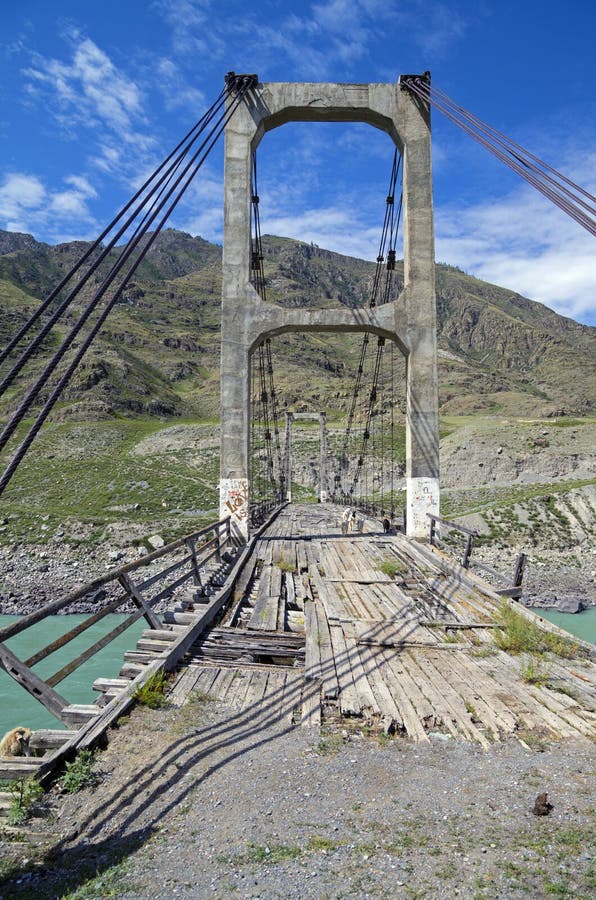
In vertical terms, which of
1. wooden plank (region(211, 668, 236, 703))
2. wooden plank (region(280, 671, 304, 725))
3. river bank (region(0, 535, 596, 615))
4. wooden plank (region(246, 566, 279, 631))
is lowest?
river bank (region(0, 535, 596, 615))

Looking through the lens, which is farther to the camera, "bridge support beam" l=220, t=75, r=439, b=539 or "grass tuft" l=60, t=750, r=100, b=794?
"bridge support beam" l=220, t=75, r=439, b=539

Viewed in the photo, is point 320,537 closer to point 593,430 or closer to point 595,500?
point 595,500

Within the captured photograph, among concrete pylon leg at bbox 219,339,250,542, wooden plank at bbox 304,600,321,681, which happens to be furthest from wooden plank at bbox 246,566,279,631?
concrete pylon leg at bbox 219,339,250,542

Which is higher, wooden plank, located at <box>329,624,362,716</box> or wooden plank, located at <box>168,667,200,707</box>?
wooden plank, located at <box>329,624,362,716</box>

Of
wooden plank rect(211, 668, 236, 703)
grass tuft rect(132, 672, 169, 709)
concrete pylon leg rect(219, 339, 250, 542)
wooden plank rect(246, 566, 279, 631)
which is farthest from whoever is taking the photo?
concrete pylon leg rect(219, 339, 250, 542)

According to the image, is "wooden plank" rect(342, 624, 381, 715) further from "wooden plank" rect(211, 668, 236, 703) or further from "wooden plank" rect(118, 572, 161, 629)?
"wooden plank" rect(118, 572, 161, 629)

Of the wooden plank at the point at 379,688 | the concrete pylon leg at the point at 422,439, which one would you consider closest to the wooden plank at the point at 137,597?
the wooden plank at the point at 379,688

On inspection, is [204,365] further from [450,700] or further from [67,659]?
[450,700]

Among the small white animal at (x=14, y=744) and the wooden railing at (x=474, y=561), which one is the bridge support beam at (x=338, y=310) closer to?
the wooden railing at (x=474, y=561)
